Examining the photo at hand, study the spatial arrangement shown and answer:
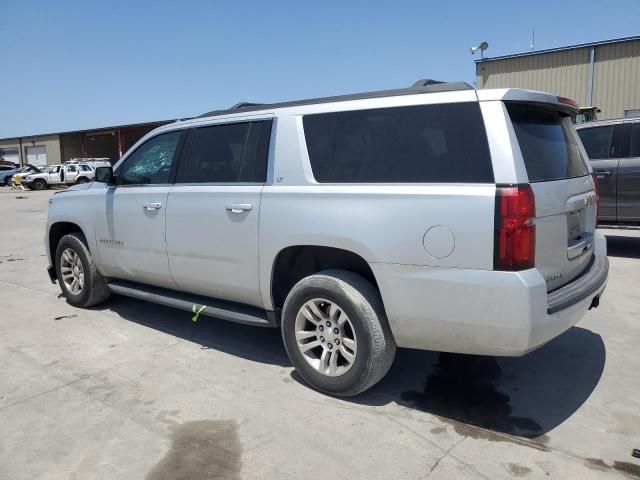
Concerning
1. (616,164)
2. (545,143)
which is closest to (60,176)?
(616,164)

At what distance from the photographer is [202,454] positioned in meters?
3.00

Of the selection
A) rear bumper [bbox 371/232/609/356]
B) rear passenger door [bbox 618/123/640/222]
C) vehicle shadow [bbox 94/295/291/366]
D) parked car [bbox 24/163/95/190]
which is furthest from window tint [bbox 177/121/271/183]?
parked car [bbox 24/163/95/190]

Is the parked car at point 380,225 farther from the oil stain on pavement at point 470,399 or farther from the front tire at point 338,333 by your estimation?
the oil stain on pavement at point 470,399

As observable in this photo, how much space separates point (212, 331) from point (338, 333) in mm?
1955

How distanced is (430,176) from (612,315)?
329cm

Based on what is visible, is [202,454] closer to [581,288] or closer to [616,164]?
[581,288]

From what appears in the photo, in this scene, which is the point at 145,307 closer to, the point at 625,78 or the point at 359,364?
the point at 359,364

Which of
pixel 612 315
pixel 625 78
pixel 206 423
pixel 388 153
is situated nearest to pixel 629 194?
pixel 612 315

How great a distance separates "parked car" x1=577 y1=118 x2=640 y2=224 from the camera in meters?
7.70

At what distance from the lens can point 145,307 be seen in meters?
5.98

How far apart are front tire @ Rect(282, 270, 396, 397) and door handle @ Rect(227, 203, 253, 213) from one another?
692 millimetres

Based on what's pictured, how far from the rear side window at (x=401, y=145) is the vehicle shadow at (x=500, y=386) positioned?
4.87ft

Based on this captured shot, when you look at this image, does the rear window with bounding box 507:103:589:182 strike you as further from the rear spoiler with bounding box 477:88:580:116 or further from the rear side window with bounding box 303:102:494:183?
the rear side window with bounding box 303:102:494:183

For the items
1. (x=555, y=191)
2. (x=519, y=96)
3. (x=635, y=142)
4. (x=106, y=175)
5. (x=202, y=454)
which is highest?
(x=519, y=96)
